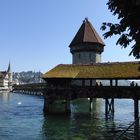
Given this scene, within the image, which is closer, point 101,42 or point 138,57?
point 138,57

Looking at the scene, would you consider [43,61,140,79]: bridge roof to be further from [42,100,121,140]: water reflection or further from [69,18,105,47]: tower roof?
[69,18,105,47]: tower roof

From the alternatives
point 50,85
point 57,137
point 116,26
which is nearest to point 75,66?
point 50,85

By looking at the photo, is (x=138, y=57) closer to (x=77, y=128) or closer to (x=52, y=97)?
(x=77, y=128)

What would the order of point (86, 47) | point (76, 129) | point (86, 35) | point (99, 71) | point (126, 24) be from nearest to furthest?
point (126, 24), point (76, 129), point (99, 71), point (86, 47), point (86, 35)

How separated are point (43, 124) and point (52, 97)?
7.54 meters

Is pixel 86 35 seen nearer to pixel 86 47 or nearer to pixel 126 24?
pixel 86 47

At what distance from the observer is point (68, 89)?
33.8 meters

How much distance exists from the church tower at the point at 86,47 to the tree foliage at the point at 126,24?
5208cm

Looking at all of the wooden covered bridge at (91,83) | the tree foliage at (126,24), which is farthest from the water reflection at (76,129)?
the tree foliage at (126,24)

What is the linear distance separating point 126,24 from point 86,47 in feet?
174

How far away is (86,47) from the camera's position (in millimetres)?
65688

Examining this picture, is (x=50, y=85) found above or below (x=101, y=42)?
below

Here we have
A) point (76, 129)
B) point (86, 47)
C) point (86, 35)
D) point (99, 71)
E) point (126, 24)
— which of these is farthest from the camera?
point (86, 35)

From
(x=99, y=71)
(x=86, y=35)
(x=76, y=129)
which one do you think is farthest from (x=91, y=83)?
(x=86, y=35)
